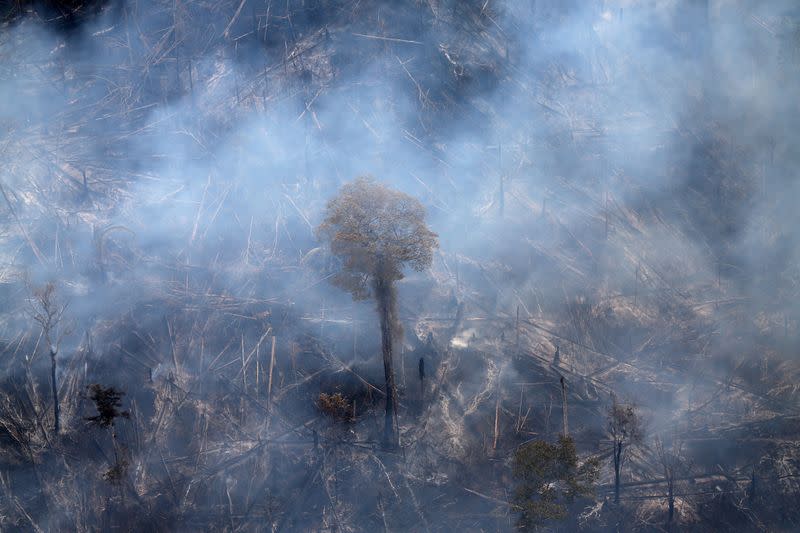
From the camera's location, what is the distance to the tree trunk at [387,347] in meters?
24.6

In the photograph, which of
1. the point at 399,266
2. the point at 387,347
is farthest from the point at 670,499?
the point at 399,266

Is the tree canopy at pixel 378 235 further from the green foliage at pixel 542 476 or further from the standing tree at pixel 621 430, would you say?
the standing tree at pixel 621 430

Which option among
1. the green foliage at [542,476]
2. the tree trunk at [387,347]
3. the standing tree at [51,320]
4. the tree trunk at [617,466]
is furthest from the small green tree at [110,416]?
the tree trunk at [617,466]

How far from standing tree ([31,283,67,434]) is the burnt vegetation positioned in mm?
138

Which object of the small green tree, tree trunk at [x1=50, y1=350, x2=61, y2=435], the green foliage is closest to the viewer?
the green foliage

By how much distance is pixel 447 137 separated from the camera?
3606 cm

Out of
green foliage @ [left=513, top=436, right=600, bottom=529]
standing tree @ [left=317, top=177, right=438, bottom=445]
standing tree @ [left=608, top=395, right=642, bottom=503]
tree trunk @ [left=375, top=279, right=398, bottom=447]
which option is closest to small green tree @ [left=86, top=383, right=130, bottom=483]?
standing tree @ [left=317, top=177, right=438, bottom=445]

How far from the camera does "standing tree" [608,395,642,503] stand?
24828 millimetres

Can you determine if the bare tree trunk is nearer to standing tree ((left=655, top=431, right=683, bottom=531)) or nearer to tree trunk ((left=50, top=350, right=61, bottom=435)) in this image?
standing tree ((left=655, top=431, right=683, bottom=531))

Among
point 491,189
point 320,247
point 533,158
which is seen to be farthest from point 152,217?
point 533,158

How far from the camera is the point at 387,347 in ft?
84.4

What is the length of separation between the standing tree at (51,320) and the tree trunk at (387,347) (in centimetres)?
1197

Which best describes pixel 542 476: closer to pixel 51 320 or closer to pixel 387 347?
pixel 387 347

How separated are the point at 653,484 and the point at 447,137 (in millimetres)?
19324
